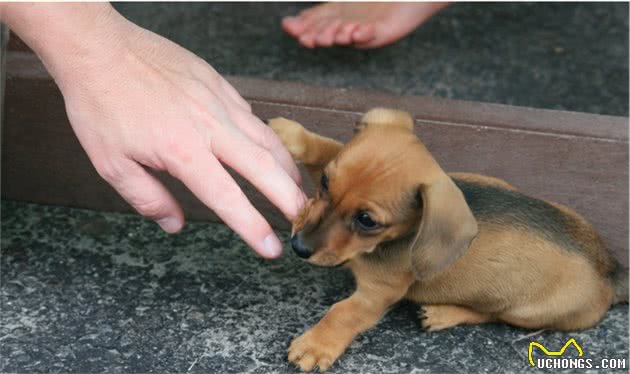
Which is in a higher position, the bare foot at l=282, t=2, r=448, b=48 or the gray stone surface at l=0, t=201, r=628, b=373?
the bare foot at l=282, t=2, r=448, b=48

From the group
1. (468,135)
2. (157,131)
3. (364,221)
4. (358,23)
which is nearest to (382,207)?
(364,221)

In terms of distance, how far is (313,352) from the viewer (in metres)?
2.11

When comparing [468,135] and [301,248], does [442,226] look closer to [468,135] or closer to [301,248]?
[301,248]

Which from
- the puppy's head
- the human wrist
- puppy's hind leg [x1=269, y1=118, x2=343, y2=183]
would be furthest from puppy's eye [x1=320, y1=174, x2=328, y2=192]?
the human wrist

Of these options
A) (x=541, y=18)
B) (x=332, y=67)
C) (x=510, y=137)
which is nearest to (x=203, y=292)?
(x=510, y=137)

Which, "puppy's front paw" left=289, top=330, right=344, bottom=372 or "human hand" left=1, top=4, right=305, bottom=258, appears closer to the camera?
"human hand" left=1, top=4, right=305, bottom=258

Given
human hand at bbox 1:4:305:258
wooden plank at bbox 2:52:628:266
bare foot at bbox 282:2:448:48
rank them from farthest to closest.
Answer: bare foot at bbox 282:2:448:48 < wooden plank at bbox 2:52:628:266 < human hand at bbox 1:4:305:258

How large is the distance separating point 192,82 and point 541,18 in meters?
2.06

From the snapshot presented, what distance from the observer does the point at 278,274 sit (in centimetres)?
Answer: 247

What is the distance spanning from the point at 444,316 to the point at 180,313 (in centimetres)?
57

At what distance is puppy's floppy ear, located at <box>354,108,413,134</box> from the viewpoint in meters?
2.09

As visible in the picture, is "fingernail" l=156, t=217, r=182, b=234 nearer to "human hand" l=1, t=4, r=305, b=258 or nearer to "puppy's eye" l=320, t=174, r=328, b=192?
"human hand" l=1, t=4, r=305, b=258

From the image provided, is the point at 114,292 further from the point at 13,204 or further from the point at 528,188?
the point at 528,188

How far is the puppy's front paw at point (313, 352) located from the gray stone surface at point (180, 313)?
4cm
